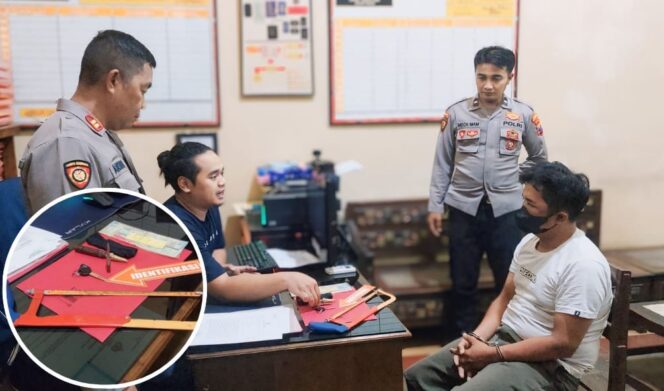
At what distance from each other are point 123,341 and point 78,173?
1.22ft

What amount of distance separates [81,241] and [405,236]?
229 cm

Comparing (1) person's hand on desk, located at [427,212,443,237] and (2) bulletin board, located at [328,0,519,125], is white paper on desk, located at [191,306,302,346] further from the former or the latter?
(2) bulletin board, located at [328,0,519,125]

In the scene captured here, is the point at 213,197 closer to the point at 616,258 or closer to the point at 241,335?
the point at 241,335

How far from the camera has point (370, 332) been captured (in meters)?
1.50

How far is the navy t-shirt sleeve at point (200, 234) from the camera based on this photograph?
1337 millimetres

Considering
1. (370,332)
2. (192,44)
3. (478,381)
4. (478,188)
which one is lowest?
(478,381)

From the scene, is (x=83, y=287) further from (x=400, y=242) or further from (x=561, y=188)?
(x=400, y=242)

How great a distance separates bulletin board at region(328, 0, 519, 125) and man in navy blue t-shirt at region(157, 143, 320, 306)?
5.22ft

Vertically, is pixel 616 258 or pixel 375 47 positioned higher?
pixel 375 47

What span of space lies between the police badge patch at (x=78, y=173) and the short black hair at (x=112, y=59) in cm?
22

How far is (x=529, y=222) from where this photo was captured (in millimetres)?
1715

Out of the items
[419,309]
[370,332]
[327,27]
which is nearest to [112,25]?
[327,27]

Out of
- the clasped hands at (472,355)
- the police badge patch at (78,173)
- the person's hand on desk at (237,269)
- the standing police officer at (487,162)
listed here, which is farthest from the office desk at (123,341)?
the standing police officer at (487,162)

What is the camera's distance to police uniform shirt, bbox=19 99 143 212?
1.19m
